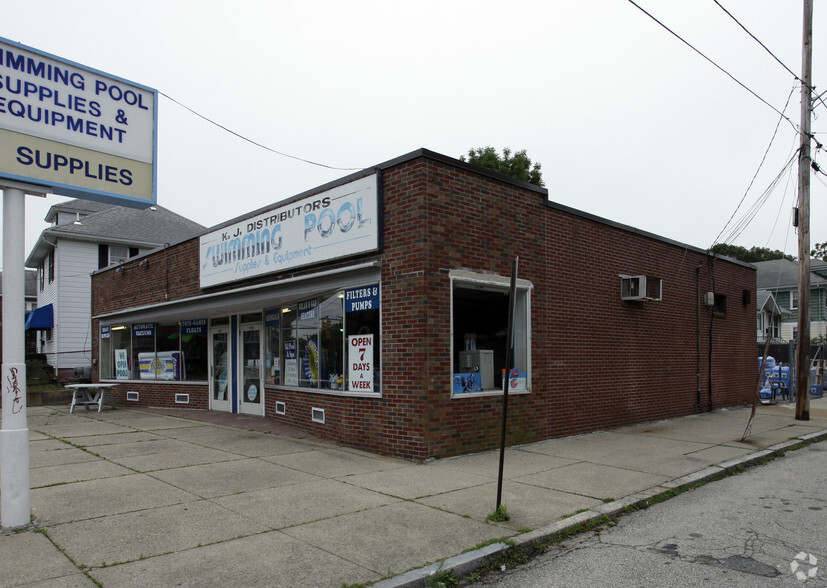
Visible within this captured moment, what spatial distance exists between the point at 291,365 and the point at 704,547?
27.8 feet

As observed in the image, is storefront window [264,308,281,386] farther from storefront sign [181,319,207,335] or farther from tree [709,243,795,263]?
tree [709,243,795,263]

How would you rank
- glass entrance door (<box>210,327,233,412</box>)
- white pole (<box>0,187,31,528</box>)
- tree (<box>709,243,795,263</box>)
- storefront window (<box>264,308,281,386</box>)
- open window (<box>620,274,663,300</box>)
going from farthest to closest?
1. tree (<box>709,243,795,263</box>)
2. glass entrance door (<box>210,327,233,412</box>)
3. storefront window (<box>264,308,281,386</box>)
4. open window (<box>620,274,663,300</box>)
5. white pole (<box>0,187,31,528</box>)

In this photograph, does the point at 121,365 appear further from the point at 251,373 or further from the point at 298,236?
the point at 298,236

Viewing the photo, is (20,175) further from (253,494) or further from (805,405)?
(805,405)

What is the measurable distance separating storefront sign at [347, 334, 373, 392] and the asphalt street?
4.43 metres

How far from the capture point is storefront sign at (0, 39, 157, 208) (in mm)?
5898

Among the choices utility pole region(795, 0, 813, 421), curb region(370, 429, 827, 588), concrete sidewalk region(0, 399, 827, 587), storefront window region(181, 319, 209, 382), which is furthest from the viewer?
storefront window region(181, 319, 209, 382)

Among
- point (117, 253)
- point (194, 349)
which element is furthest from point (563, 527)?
point (117, 253)

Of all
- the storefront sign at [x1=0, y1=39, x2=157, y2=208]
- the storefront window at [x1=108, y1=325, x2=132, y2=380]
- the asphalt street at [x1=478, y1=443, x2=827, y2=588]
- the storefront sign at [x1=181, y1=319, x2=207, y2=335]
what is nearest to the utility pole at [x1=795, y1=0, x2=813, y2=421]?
the asphalt street at [x1=478, y1=443, x2=827, y2=588]

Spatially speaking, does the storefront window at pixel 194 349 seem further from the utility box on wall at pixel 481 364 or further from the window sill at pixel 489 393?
the window sill at pixel 489 393

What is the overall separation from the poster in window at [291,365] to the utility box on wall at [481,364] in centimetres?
389

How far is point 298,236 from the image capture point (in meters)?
11.0

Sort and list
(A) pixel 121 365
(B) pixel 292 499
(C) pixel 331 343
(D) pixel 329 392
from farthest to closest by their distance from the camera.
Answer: (A) pixel 121 365 → (C) pixel 331 343 → (D) pixel 329 392 → (B) pixel 292 499

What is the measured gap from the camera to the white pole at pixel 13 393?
A: 18.4 ft
